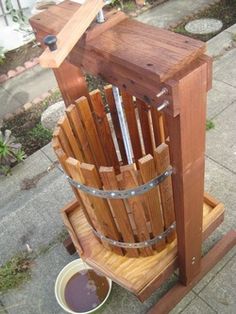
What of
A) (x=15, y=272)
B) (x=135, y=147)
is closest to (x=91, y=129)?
(x=135, y=147)

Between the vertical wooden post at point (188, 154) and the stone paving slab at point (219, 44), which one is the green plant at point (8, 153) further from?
the stone paving slab at point (219, 44)

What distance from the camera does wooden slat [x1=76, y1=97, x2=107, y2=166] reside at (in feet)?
7.44

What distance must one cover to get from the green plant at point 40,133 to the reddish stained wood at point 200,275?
7.66 feet

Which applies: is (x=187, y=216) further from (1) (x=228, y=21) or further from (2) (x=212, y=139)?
(1) (x=228, y=21)

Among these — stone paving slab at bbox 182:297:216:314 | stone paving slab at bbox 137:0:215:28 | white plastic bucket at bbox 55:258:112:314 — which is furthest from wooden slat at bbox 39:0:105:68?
stone paving slab at bbox 137:0:215:28

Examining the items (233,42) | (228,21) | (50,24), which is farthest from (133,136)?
(228,21)

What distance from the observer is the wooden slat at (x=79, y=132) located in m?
2.21

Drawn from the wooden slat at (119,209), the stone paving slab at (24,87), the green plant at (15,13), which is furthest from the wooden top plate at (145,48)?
the green plant at (15,13)

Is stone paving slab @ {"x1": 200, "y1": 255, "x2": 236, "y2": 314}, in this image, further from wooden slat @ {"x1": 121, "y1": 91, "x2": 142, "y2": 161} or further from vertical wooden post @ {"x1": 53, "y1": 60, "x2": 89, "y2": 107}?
vertical wooden post @ {"x1": 53, "y1": 60, "x2": 89, "y2": 107}

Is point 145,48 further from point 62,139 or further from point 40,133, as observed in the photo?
point 40,133

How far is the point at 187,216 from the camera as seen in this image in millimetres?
1989

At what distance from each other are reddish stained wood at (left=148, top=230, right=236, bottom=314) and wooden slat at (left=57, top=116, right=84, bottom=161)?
1128mm

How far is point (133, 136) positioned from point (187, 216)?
822 millimetres

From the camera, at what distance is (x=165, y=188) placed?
1993 mm
